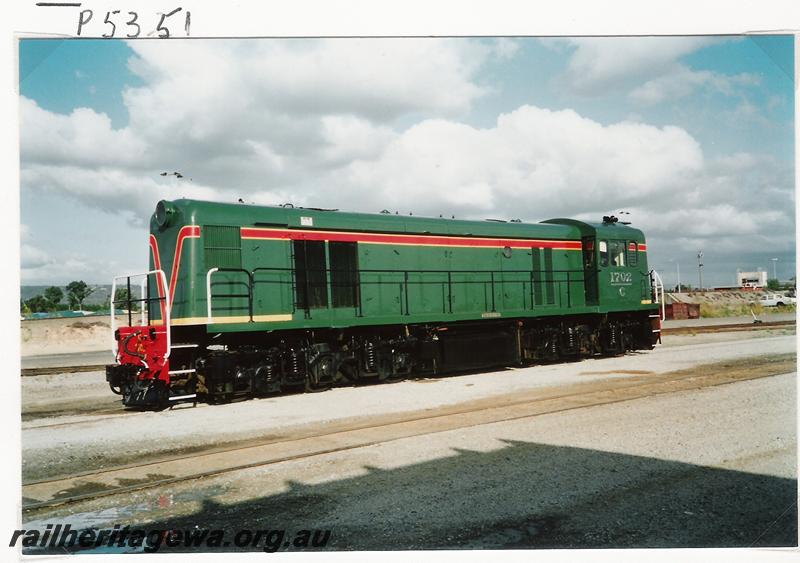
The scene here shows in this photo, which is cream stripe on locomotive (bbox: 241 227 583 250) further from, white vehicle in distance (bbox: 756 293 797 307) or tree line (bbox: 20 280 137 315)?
white vehicle in distance (bbox: 756 293 797 307)

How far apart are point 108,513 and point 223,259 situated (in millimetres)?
6163

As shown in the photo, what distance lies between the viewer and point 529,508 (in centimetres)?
489

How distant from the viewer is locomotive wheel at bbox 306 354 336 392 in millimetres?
11328

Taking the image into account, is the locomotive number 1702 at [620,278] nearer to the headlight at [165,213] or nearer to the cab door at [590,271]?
the cab door at [590,271]

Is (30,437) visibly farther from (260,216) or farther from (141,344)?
(260,216)

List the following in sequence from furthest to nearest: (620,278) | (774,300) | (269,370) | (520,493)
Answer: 1. (774,300)
2. (620,278)
3. (269,370)
4. (520,493)

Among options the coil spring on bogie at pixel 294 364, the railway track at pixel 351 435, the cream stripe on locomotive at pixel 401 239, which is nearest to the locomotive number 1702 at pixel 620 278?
the cream stripe on locomotive at pixel 401 239

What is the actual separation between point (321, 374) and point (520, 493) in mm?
6718

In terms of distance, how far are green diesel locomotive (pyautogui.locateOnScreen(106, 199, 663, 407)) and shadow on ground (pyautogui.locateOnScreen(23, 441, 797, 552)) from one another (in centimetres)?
503

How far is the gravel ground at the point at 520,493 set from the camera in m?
4.52

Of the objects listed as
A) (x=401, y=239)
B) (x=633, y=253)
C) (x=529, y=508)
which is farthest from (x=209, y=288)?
(x=633, y=253)

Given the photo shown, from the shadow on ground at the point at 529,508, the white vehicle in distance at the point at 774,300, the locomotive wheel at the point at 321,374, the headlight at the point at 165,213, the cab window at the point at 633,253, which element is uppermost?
the headlight at the point at 165,213

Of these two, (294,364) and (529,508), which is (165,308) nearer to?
(294,364)

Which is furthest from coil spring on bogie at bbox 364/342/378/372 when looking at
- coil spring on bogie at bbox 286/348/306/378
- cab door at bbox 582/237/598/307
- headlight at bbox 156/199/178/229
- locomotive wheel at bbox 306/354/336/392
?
cab door at bbox 582/237/598/307
